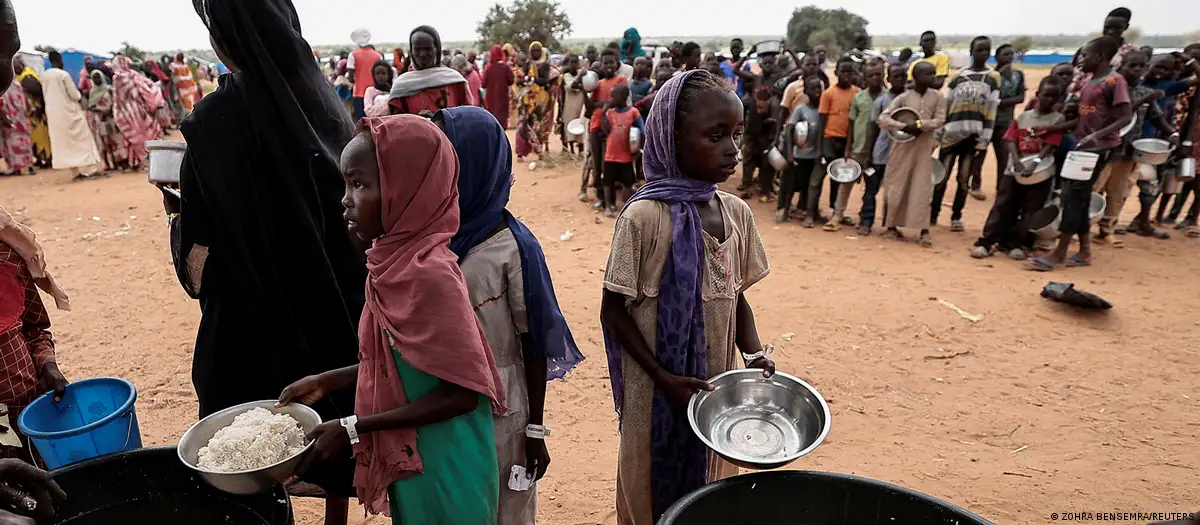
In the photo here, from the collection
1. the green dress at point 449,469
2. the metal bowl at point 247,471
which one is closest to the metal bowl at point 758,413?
the green dress at point 449,469

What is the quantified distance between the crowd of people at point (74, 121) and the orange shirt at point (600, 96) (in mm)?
8001

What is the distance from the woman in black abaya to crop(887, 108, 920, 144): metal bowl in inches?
218

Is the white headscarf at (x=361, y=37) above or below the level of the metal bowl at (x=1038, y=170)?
above

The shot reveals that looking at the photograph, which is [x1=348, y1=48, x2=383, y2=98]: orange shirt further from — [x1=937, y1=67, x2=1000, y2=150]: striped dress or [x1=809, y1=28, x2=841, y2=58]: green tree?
[x1=809, y1=28, x2=841, y2=58]: green tree

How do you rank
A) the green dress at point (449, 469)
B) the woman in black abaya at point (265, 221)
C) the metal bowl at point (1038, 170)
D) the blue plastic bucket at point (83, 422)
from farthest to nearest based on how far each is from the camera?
the metal bowl at point (1038, 170), the woman in black abaya at point (265, 221), the blue plastic bucket at point (83, 422), the green dress at point (449, 469)

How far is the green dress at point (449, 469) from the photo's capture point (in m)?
1.64

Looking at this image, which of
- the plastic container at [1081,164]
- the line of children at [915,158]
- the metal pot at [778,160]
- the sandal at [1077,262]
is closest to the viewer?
the plastic container at [1081,164]

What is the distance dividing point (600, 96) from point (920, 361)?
210 inches

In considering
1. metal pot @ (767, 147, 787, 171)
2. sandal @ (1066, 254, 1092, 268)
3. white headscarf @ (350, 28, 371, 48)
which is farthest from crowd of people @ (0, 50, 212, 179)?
sandal @ (1066, 254, 1092, 268)

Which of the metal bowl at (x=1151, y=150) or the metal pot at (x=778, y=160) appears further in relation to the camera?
the metal pot at (x=778, y=160)

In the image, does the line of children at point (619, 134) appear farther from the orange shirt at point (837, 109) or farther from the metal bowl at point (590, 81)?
the orange shirt at point (837, 109)

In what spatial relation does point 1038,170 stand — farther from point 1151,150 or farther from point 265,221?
point 265,221

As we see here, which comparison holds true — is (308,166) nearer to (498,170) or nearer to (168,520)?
(498,170)

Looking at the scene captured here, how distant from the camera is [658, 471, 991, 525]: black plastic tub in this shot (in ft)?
4.98
